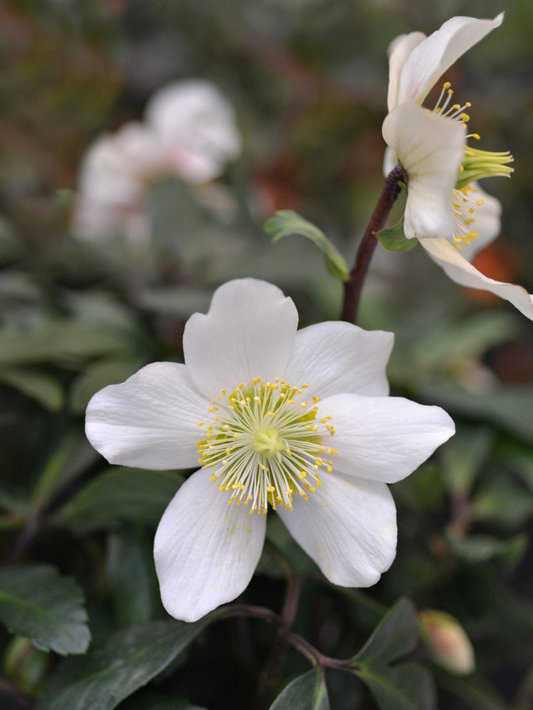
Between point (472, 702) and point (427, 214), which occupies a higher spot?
point (427, 214)

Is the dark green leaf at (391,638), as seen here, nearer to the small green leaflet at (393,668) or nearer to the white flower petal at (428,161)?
the small green leaflet at (393,668)

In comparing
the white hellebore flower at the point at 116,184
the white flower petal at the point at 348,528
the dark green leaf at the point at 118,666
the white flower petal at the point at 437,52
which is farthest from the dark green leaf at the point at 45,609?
the white hellebore flower at the point at 116,184

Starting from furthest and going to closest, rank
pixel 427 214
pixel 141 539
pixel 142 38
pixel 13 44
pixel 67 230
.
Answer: pixel 142 38 → pixel 13 44 → pixel 67 230 → pixel 141 539 → pixel 427 214

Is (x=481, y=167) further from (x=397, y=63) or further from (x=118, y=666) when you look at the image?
(x=118, y=666)

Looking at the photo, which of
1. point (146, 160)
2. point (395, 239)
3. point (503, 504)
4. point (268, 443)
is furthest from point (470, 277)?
point (146, 160)

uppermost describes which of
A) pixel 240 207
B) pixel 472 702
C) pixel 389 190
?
pixel 389 190

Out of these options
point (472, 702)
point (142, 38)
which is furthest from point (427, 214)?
point (142, 38)

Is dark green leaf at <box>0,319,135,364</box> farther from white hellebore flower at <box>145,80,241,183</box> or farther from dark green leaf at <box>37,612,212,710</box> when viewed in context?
white hellebore flower at <box>145,80,241,183</box>

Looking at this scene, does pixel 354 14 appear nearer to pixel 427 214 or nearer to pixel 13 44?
pixel 13 44
